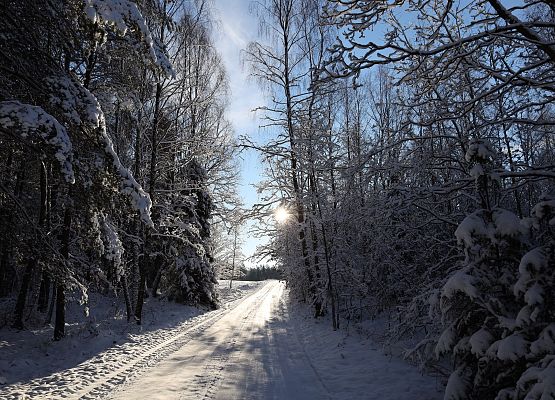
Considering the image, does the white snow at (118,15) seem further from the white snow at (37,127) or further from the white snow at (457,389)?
the white snow at (457,389)

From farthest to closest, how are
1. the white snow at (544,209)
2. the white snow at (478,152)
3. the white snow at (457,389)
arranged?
1. the white snow at (478,152)
2. the white snow at (457,389)
3. the white snow at (544,209)

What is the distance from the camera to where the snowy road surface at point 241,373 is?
623 cm

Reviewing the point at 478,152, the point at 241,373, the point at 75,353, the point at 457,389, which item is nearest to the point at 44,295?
the point at 75,353

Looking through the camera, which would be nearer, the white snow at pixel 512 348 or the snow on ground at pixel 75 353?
the white snow at pixel 512 348

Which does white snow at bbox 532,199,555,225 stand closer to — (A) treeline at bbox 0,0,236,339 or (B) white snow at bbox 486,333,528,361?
(B) white snow at bbox 486,333,528,361

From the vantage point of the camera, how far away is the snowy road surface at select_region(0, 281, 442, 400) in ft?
20.4

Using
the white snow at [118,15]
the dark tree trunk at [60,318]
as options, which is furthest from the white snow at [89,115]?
the dark tree trunk at [60,318]

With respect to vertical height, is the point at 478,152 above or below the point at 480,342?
above

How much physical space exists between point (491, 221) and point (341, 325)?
9275mm

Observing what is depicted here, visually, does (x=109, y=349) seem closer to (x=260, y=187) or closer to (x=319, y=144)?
(x=260, y=187)

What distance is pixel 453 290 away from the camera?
14.9 ft

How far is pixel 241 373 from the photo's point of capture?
7426mm

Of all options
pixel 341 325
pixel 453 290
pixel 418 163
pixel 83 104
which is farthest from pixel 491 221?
pixel 341 325

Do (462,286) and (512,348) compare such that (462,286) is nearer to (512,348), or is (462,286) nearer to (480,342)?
(480,342)
